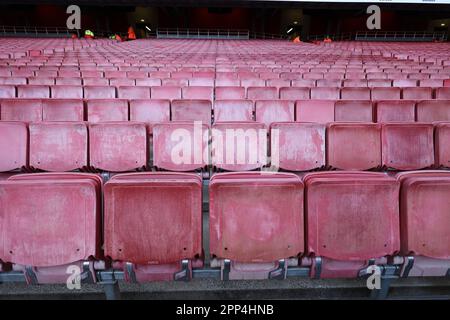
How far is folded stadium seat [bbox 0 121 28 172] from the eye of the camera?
93 centimetres

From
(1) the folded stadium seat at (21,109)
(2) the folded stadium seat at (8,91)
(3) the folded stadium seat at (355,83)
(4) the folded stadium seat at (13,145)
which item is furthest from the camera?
(3) the folded stadium seat at (355,83)

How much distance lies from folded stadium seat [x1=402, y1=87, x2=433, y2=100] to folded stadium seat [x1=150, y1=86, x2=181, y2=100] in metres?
1.08

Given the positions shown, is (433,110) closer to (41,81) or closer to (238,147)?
(238,147)

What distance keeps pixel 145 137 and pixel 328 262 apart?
2.07 ft

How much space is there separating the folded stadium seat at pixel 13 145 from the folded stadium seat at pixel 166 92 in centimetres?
70

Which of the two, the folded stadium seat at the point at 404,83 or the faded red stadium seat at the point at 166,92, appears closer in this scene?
the faded red stadium seat at the point at 166,92

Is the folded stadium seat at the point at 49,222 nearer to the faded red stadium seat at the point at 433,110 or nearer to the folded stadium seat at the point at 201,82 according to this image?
the faded red stadium seat at the point at 433,110

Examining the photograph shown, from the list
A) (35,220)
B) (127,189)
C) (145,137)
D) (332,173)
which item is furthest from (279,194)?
(145,137)

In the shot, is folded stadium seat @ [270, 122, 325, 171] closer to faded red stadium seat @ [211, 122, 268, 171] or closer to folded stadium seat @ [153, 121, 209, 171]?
faded red stadium seat @ [211, 122, 268, 171]

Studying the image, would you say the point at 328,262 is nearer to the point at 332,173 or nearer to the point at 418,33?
the point at 332,173

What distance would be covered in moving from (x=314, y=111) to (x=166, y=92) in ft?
2.30

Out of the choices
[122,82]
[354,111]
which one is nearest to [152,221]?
[354,111]

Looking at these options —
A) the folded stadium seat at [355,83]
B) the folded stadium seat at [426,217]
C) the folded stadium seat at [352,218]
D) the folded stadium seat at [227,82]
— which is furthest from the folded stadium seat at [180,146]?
the folded stadium seat at [355,83]

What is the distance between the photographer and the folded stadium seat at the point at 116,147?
955mm
